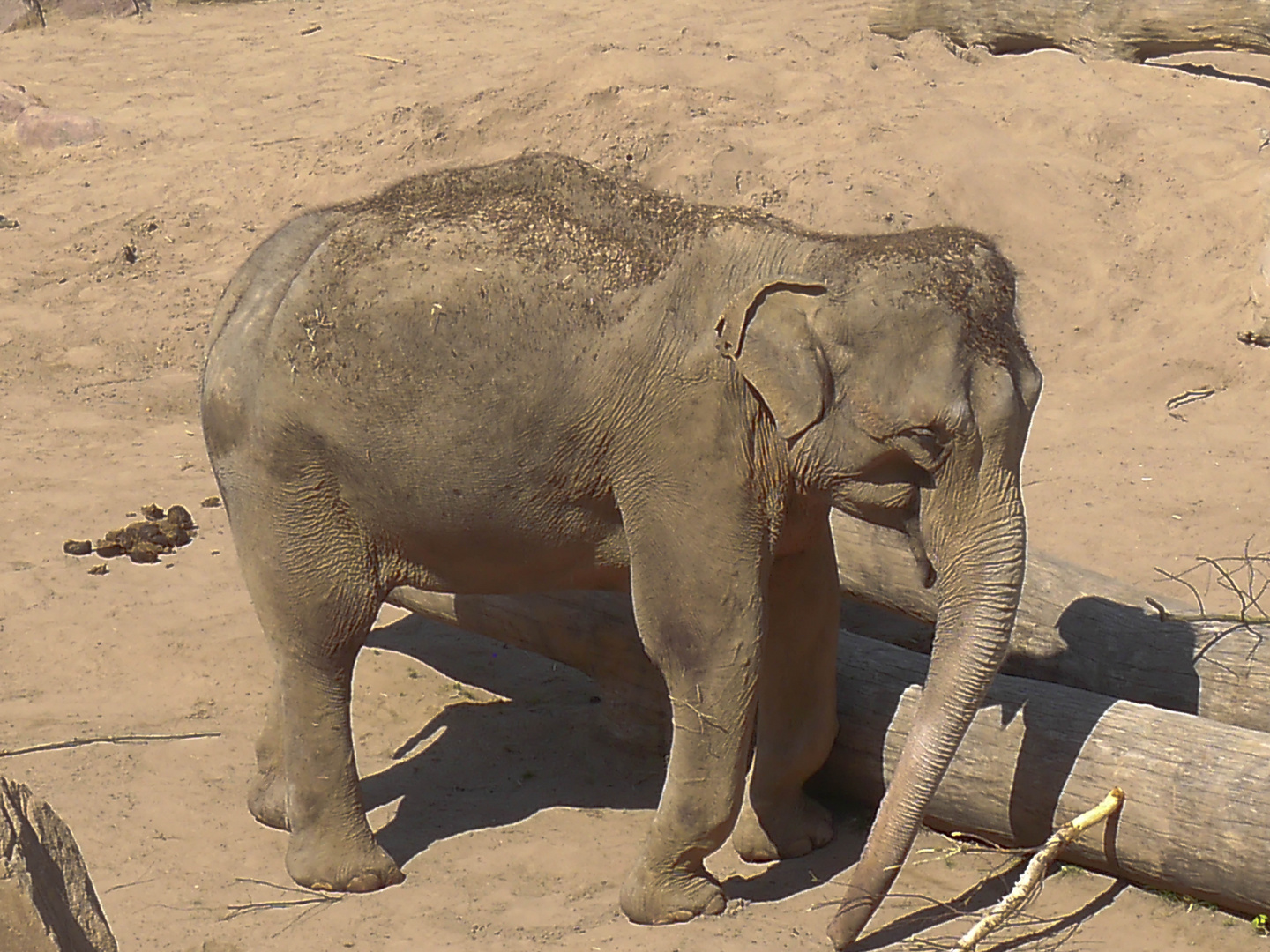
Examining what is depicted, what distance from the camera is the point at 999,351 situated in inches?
160

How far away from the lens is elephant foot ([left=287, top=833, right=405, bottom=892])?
4996mm

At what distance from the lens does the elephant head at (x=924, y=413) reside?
4.04 metres

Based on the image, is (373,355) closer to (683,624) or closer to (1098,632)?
(683,624)

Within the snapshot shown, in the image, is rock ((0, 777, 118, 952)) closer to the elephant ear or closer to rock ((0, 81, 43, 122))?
the elephant ear

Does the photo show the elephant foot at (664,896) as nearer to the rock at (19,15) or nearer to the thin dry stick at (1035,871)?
the thin dry stick at (1035,871)

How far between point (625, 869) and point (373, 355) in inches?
70.8

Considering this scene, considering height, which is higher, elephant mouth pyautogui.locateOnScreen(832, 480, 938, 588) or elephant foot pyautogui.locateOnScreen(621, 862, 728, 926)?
elephant mouth pyautogui.locateOnScreen(832, 480, 938, 588)

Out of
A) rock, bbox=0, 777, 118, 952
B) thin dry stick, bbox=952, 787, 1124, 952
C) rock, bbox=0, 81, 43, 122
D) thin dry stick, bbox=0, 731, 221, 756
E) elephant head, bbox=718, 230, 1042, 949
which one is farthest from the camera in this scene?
rock, bbox=0, 81, 43, 122

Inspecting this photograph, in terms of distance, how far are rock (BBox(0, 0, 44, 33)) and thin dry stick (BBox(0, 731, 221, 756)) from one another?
12.8 m

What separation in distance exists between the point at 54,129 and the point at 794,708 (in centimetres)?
1065

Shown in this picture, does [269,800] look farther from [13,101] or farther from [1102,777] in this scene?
[13,101]

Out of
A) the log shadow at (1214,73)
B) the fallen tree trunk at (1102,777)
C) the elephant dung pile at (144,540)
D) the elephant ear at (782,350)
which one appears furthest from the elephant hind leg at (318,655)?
the log shadow at (1214,73)

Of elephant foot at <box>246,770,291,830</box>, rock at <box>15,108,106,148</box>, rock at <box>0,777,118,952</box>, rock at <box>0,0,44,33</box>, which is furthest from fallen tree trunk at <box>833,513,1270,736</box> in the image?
rock at <box>0,0,44,33</box>

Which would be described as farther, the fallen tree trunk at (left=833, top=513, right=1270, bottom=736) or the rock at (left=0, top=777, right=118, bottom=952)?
the fallen tree trunk at (left=833, top=513, right=1270, bottom=736)
